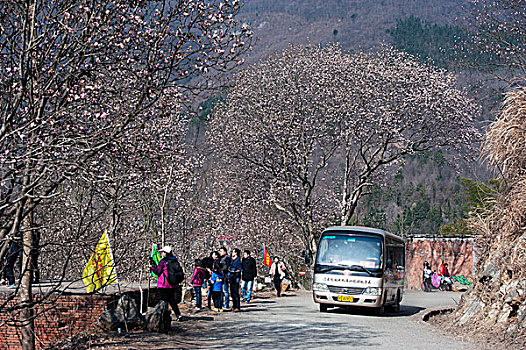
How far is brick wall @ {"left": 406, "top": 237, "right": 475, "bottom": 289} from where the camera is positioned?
166ft

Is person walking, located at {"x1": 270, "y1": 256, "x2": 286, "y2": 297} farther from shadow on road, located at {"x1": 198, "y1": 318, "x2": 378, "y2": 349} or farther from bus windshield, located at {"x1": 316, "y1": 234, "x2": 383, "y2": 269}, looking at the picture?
shadow on road, located at {"x1": 198, "y1": 318, "x2": 378, "y2": 349}

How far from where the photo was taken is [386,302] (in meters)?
20.9

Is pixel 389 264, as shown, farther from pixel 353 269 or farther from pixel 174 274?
pixel 174 274

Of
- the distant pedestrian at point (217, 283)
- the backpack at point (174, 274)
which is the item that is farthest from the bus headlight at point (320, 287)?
the backpack at point (174, 274)

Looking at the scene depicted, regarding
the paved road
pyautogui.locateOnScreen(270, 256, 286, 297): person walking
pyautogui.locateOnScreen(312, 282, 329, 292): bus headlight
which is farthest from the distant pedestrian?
pyautogui.locateOnScreen(270, 256, 286, 297): person walking

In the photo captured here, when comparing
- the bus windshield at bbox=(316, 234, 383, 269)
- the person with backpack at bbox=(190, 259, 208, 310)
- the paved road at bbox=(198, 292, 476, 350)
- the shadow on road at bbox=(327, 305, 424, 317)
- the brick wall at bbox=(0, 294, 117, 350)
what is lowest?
the shadow on road at bbox=(327, 305, 424, 317)

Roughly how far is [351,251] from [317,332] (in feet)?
18.7

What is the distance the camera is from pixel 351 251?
20.6 m

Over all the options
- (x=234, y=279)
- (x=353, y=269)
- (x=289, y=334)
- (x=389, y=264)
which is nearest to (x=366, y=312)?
(x=389, y=264)

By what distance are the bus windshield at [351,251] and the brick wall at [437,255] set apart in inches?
1225

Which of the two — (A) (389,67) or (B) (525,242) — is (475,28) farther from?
(A) (389,67)

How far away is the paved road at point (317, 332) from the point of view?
1328 centimetres

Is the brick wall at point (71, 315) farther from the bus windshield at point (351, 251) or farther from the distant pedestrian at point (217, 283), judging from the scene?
the bus windshield at point (351, 251)

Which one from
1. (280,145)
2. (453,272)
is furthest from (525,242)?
(453,272)
